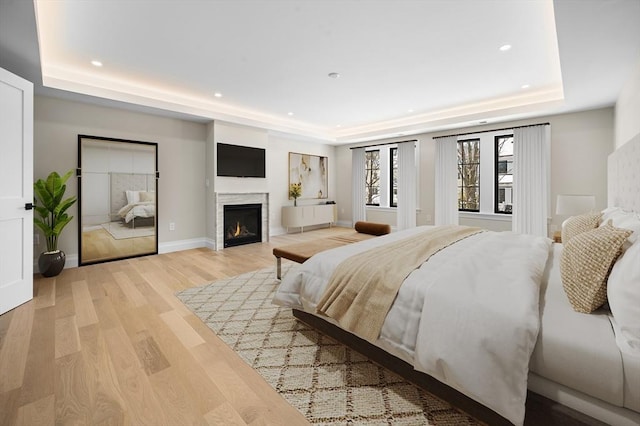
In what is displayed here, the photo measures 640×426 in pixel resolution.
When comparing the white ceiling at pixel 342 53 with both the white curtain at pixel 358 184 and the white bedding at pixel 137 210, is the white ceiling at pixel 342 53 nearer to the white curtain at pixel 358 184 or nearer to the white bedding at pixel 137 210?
the white bedding at pixel 137 210

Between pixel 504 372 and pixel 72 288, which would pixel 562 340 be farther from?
pixel 72 288

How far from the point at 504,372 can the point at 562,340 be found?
0.85 feet

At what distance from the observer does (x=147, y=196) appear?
15.7ft

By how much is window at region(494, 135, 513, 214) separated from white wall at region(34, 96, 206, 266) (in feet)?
19.9

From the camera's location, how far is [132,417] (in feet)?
4.62

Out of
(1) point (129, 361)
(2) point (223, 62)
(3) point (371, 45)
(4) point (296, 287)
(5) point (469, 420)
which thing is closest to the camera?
(5) point (469, 420)

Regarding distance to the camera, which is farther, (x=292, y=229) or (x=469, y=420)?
(x=292, y=229)

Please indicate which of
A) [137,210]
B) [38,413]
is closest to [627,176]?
[38,413]

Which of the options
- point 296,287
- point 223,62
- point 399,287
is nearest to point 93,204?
point 223,62

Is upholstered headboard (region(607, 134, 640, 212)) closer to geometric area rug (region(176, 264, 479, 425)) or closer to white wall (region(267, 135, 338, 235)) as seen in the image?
geometric area rug (region(176, 264, 479, 425))

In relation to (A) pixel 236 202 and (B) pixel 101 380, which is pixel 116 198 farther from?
(B) pixel 101 380

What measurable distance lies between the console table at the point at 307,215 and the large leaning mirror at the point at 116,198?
2.92 metres

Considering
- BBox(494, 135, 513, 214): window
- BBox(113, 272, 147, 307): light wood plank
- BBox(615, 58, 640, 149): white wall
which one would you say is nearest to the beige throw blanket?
BBox(113, 272, 147, 307): light wood plank

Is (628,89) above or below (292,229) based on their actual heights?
above
